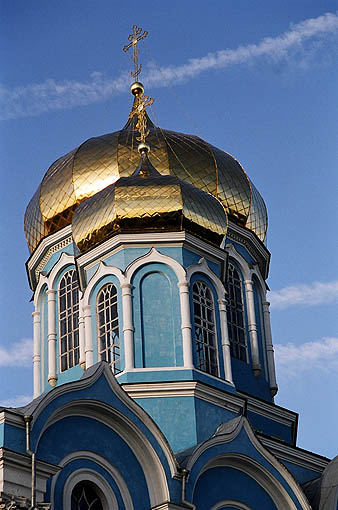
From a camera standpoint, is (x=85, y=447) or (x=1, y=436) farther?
(x=85, y=447)

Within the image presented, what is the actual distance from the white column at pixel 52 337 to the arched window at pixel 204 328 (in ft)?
9.00

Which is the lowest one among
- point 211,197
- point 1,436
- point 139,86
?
point 1,436

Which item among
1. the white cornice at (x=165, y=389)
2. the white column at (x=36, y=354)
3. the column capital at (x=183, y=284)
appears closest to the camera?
the white cornice at (x=165, y=389)

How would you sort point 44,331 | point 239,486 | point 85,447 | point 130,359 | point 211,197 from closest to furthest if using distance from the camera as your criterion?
point 85,447 < point 239,486 < point 130,359 < point 211,197 < point 44,331

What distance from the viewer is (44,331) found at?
64.5 ft

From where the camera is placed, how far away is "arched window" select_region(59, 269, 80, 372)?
18734mm

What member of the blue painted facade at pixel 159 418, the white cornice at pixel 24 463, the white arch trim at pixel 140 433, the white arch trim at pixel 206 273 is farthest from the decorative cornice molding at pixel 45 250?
the white cornice at pixel 24 463

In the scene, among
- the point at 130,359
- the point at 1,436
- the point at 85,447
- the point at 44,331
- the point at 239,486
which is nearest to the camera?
the point at 1,436

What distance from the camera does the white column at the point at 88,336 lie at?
1741 centimetres

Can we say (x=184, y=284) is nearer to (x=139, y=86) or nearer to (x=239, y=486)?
(x=239, y=486)

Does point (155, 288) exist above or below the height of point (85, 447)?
above

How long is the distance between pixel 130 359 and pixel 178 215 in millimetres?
2333

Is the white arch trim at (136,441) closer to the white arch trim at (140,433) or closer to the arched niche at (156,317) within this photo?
the white arch trim at (140,433)

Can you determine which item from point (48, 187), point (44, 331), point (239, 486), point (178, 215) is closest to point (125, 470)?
point (239, 486)
